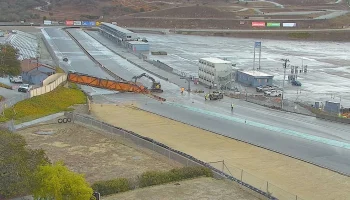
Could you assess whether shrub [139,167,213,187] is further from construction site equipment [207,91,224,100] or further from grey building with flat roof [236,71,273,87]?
grey building with flat roof [236,71,273,87]

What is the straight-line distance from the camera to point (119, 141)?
2700 centimetres

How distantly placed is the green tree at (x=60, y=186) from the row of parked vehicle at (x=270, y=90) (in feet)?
102

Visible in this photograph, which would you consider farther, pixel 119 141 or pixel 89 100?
pixel 89 100

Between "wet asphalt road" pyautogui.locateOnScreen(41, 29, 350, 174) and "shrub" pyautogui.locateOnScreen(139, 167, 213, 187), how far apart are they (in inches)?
266

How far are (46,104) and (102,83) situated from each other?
7.68 m

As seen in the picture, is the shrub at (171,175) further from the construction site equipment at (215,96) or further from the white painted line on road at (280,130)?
the construction site equipment at (215,96)

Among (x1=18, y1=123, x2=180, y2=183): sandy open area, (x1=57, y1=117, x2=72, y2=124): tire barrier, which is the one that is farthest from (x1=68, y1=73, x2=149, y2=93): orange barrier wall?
(x1=18, y1=123, x2=180, y2=183): sandy open area

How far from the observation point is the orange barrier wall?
4143 cm

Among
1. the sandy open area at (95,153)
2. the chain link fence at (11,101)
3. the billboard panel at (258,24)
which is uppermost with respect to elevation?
the billboard panel at (258,24)

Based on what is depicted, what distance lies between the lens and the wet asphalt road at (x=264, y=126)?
87.1 ft

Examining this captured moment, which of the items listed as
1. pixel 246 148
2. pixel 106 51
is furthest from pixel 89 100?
pixel 106 51

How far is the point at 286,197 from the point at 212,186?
287 cm

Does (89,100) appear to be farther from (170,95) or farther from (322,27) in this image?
(322,27)

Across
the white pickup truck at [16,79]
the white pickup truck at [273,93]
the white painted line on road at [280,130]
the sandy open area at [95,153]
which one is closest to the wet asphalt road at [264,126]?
the white painted line on road at [280,130]
